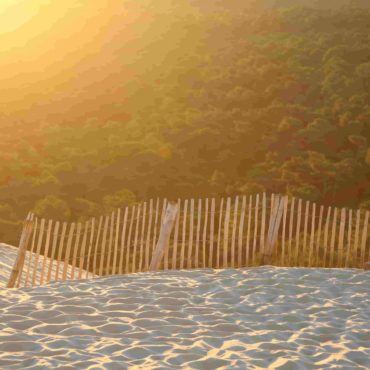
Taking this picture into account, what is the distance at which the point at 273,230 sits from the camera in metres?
10.1

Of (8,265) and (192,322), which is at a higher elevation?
(192,322)

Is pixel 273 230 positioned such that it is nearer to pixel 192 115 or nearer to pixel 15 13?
pixel 192 115

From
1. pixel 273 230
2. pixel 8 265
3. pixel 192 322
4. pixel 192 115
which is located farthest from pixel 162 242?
pixel 192 115

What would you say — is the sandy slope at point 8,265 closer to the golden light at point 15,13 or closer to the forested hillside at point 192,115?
the forested hillside at point 192,115

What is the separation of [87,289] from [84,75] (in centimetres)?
2386

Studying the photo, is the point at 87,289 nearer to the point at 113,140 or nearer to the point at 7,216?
the point at 7,216

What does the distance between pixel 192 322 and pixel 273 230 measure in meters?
3.46

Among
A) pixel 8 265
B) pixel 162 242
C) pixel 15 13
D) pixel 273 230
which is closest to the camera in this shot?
pixel 162 242

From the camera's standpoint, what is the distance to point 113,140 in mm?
24812

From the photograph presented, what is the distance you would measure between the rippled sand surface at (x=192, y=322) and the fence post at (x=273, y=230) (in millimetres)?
704

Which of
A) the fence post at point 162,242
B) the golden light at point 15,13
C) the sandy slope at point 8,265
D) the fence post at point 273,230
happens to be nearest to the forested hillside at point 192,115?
the golden light at point 15,13

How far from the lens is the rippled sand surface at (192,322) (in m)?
5.77

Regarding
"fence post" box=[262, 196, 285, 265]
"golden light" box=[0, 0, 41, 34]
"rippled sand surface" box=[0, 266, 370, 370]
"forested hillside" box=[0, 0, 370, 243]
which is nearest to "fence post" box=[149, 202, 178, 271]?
"rippled sand surface" box=[0, 266, 370, 370]

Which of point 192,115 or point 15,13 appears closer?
point 192,115
